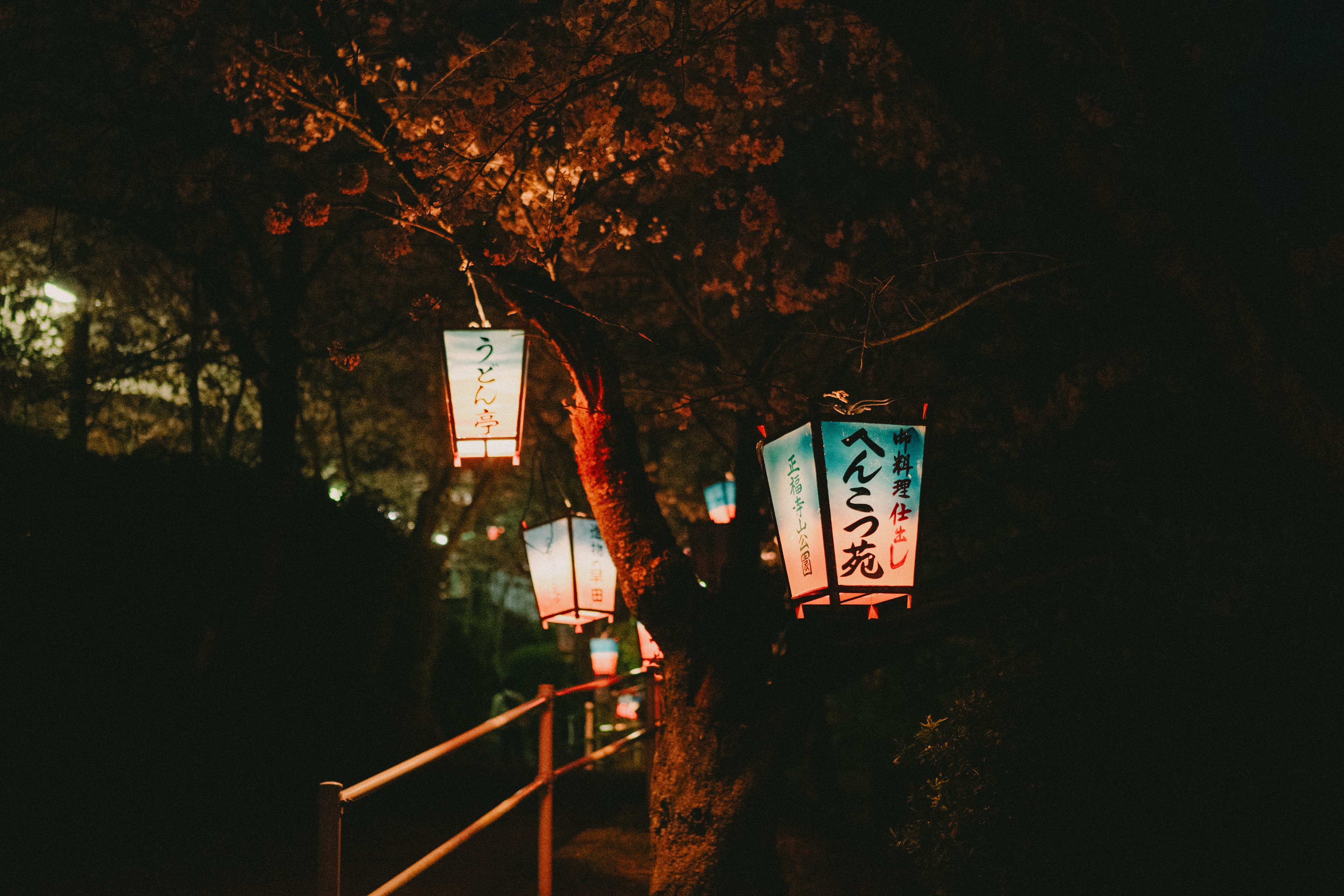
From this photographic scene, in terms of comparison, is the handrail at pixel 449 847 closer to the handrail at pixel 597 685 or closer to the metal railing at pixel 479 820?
the metal railing at pixel 479 820

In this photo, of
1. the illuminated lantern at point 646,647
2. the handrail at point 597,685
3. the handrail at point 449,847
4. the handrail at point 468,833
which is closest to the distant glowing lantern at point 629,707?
the illuminated lantern at point 646,647

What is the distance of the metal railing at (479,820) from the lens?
124 inches

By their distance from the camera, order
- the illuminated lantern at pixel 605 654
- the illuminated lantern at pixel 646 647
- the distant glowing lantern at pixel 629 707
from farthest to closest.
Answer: the distant glowing lantern at pixel 629 707 < the illuminated lantern at pixel 605 654 < the illuminated lantern at pixel 646 647

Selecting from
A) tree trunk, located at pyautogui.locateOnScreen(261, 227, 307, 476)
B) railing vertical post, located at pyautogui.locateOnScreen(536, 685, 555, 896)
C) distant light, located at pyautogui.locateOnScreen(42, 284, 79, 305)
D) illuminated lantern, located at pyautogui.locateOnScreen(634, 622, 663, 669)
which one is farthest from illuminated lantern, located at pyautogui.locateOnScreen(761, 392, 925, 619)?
distant light, located at pyautogui.locateOnScreen(42, 284, 79, 305)

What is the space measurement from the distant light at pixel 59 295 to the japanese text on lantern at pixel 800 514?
1574cm

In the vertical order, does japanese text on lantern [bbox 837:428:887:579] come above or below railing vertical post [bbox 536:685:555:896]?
above

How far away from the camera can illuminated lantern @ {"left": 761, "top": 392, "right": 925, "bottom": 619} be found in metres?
4.96

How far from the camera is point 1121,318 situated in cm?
873

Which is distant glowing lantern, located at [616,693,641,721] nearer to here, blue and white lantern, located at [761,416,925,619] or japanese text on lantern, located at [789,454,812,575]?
japanese text on lantern, located at [789,454,812,575]

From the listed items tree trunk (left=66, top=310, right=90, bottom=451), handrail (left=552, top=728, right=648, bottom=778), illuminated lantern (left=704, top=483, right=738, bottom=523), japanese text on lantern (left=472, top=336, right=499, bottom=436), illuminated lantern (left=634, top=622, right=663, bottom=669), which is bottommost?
handrail (left=552, top=728, right=648, bottom=778)

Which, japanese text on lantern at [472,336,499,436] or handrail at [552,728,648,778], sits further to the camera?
japanese text on lantern at [472,336,499,436]

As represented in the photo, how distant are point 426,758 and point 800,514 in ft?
7.99

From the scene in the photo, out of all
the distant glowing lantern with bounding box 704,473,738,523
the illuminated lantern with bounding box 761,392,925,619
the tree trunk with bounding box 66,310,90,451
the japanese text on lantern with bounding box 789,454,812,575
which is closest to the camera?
the illuminated lantern with bounding box 761,392,925,619

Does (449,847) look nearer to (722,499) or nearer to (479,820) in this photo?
(479,820)
